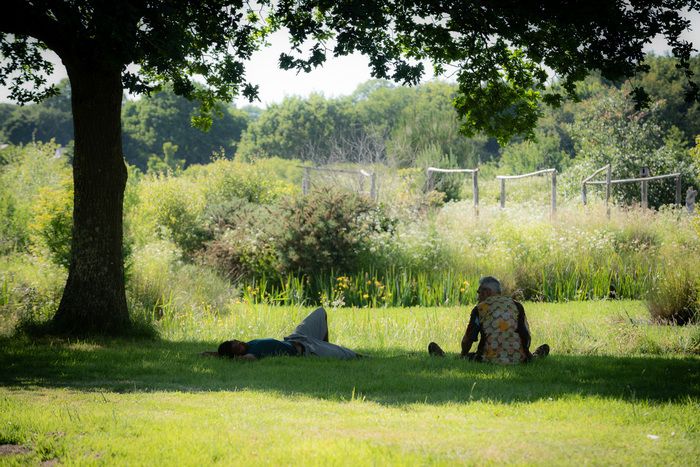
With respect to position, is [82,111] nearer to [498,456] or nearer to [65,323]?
[65,323]

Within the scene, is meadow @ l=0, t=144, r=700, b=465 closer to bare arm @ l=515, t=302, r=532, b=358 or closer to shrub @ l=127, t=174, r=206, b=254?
shrub @ l=127, t=174, r=206, b=254

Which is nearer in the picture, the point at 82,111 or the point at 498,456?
the point at 498,456

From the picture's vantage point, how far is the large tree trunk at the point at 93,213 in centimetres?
927

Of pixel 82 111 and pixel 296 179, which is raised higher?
pixel 296 179

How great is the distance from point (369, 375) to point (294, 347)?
145 cm

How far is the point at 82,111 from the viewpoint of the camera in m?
9.34

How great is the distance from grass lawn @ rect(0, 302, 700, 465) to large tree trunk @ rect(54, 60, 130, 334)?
602 millimetres

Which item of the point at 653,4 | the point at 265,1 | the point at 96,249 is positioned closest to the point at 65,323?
the point at 96,249

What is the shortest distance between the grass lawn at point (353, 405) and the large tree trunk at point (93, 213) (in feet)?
1.98

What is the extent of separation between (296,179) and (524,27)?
37871 mm

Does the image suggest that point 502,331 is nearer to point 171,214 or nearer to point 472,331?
point 472,331

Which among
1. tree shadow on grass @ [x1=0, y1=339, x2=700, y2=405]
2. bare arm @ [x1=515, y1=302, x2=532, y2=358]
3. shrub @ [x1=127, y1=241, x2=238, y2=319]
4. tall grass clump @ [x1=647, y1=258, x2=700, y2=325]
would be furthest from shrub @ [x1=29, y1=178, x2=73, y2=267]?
tall grass clump @ [x1=647, y1=258, x2=700, y2=325]

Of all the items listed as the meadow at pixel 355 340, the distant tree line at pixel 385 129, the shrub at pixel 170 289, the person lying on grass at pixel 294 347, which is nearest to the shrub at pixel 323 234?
the meadow at pixel 355 340

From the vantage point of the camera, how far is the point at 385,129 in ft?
206
